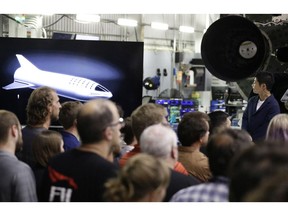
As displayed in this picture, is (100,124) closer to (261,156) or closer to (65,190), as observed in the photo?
(65,190)

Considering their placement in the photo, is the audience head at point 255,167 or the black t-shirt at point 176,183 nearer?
the audience head at point 255,167

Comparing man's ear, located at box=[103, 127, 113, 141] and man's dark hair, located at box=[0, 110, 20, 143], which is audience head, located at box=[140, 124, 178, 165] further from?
man's dark hair, located at box=[0, 110, 20, 143]

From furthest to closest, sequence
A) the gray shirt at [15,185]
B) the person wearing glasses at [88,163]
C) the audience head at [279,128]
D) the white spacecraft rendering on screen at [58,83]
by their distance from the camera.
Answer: the white spacecraft rendering on screen at [58,83] < the audience head at [279,128] < the gray shirt at [15,185] < the person wearing glasses at [88,163]

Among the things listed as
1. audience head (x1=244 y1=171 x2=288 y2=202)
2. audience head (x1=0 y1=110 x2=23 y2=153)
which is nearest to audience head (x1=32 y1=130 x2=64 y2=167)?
audience head (x1=0 y1=110 x2=23 y2=153)

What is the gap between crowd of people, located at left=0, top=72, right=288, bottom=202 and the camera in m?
1.27

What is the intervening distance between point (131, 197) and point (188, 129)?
1675 mm

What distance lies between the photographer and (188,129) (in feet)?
11.6

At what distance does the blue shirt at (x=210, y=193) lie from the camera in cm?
215

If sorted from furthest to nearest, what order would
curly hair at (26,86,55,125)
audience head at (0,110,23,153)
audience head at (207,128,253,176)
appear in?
curly hair at (26,86,55,125)
audience head at (0,110,23,153)
audience head at (207,128,253,176)

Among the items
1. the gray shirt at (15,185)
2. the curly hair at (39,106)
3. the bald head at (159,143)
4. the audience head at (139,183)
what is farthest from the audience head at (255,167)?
the curly hair at (39,106)

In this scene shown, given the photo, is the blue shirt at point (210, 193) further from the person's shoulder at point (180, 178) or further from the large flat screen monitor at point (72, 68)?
the large flat screen monitor at point (72, 68)

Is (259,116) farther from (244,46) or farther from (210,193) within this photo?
(210,193)

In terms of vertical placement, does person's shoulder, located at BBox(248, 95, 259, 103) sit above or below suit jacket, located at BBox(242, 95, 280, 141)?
above
